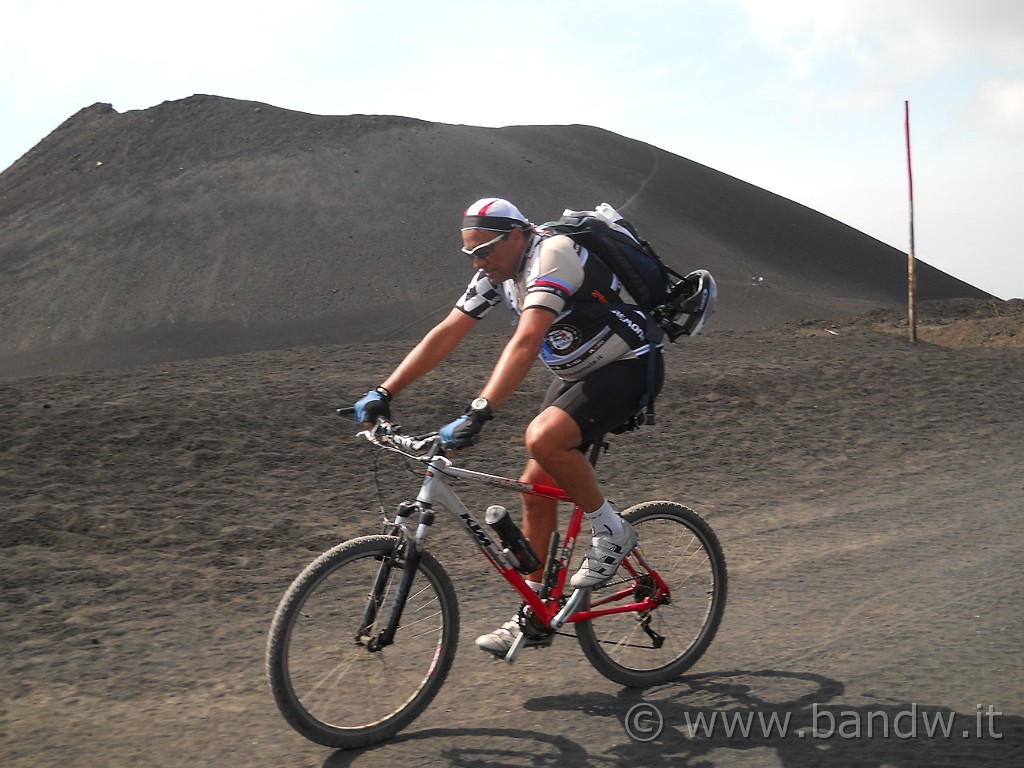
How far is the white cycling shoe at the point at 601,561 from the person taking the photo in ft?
14.0

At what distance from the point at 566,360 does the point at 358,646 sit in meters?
1.34

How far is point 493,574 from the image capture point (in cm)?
638

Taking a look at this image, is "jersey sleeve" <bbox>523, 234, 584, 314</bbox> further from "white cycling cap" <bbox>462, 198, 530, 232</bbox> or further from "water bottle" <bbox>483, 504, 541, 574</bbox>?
"water bottle" <bbox>483, 504, 541, 574</bbox>

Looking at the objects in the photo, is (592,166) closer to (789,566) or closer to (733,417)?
(733,417)

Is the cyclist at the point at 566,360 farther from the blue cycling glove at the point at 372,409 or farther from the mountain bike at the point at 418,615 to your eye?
the mountain bike at the point at 418,615

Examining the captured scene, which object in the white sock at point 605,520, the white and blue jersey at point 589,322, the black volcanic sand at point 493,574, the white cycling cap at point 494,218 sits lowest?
the black volcanic sand at point 493,574

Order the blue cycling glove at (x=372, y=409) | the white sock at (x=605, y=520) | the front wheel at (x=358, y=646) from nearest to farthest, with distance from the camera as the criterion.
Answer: the front wheel at (x=358, y=646) < the blue cycling glove at (x=372, y=409) < the white sock at (x=605, y=520)

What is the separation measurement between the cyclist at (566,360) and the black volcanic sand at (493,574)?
2.19 feet

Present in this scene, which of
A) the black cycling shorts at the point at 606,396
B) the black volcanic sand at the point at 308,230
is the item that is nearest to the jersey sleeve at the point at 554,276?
the black cycling shorts at the point at 606,396

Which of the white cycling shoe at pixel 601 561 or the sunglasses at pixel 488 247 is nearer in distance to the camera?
the sunglasses at pixel 488 247

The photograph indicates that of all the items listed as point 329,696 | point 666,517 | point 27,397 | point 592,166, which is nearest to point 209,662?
point 329,696

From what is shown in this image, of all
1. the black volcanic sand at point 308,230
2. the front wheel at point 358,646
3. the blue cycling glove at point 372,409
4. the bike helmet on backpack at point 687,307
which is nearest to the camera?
the front wheel at point 358,646

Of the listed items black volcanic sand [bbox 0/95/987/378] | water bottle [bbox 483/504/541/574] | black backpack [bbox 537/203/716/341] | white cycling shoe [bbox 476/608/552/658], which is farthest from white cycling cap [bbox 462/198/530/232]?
black volcanic sand [bbox 0/95/987/378]

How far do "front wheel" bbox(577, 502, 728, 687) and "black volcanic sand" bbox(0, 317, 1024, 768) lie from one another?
113 millimetres
